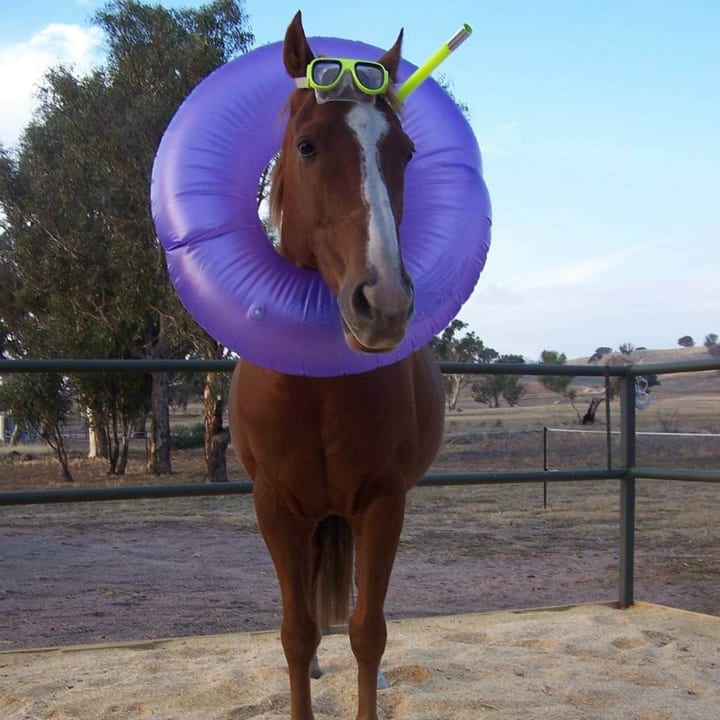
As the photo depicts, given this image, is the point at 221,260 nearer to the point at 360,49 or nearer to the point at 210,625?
the point at 360,49

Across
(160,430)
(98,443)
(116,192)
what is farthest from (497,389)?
(116,192)

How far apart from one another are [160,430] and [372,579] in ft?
50.1

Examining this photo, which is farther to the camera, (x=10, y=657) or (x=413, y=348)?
(x=10, y=657)

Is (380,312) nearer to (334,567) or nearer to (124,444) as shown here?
(334,567)

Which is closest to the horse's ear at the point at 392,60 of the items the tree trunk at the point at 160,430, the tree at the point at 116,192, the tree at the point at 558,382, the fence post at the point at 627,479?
the fence post at the point at 627,479

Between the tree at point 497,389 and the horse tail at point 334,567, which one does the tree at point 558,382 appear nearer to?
the tree at point 497,389

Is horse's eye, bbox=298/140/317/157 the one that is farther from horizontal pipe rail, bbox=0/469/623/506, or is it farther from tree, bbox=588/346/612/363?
tree, bbox=588/346/612/363

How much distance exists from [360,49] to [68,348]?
53.7ft

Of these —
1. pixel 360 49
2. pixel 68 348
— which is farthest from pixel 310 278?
pixel 68 348

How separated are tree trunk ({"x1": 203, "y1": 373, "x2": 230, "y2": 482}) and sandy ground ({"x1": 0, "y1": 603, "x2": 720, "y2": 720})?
39.9ft

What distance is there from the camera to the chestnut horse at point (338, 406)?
1.97 m

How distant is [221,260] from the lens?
2324 millimetres

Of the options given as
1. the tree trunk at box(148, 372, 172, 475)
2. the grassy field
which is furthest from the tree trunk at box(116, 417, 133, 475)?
the grassy field

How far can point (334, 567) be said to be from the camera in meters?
3.10
